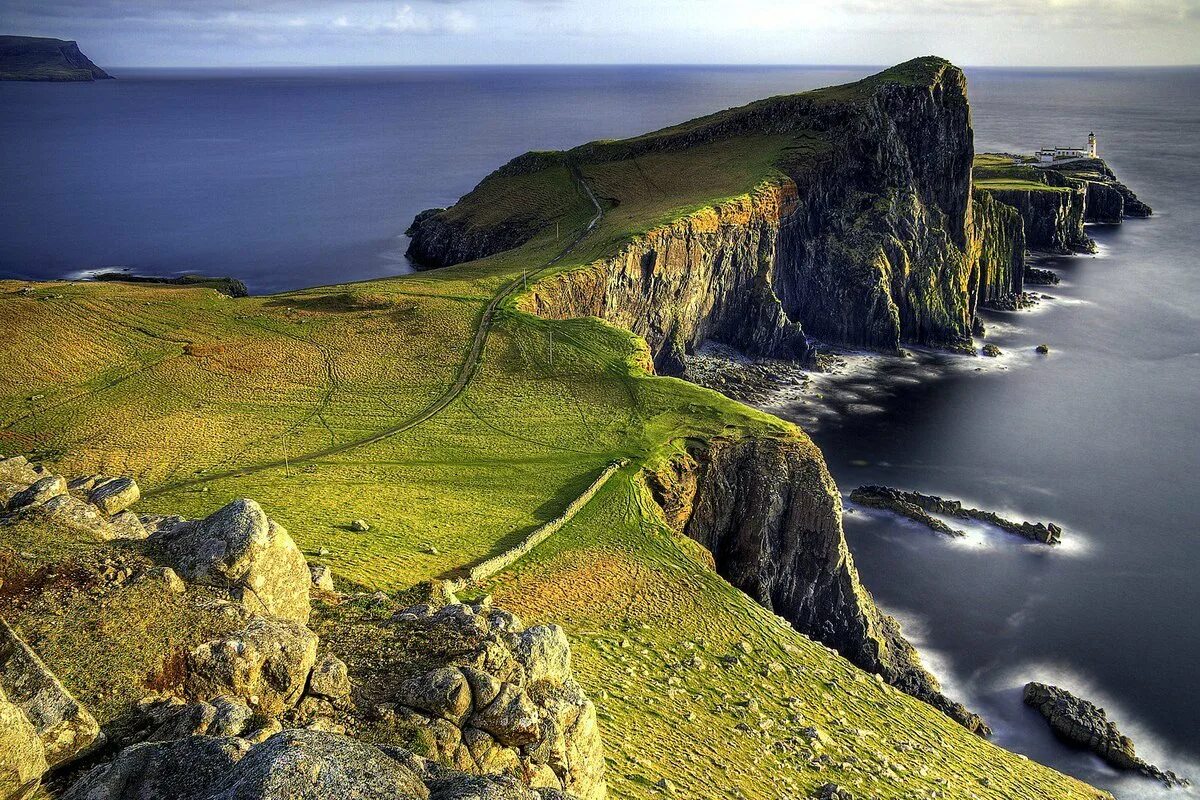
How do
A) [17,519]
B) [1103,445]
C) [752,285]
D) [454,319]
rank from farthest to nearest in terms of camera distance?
[752,285] → [1103,445] → [454,319] → [17,519]

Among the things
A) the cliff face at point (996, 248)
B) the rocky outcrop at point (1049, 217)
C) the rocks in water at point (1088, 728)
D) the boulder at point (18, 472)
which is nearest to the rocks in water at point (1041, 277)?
the cliff face at point (996, 248)

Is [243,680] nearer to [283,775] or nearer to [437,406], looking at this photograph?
[283,775]

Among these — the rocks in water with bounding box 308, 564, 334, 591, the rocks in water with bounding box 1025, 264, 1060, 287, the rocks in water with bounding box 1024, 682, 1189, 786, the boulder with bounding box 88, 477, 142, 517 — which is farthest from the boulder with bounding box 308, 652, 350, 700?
the rocks in water with bounding box 1025, 264, 1060, 287

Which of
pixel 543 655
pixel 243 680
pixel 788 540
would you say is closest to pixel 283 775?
pixel 243 680

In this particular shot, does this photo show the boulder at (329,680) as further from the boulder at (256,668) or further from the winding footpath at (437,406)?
the winding footpath at (437,406)

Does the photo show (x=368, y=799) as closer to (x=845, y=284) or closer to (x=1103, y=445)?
(x=1103, y=445)

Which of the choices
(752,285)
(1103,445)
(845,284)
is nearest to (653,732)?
(1103,445)
